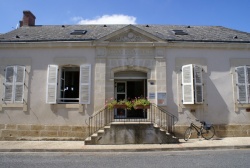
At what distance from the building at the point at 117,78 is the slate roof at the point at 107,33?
202mm

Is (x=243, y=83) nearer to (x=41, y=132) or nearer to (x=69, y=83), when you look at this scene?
(x=69, y=83)

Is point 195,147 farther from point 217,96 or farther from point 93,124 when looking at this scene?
point 93,124

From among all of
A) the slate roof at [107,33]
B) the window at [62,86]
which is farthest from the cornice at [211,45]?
the window at [62,86]

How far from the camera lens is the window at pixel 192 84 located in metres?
9.80

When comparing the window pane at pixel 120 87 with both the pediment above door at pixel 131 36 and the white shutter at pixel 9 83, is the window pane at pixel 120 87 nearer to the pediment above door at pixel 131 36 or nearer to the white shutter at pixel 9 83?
the pediment above door at pixel 131 36

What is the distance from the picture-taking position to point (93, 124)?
9.80 metres

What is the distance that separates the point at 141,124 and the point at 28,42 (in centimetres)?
691

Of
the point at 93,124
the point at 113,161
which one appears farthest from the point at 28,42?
the point at 113,161

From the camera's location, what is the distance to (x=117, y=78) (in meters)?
10.6

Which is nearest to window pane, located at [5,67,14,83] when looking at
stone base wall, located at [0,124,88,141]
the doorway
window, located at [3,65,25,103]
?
window, located at [3,65,25,103]

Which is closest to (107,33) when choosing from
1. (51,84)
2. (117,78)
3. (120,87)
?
(117,78)

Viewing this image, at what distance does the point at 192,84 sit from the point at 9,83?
8.91 metres

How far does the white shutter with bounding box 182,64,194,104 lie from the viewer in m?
9.83

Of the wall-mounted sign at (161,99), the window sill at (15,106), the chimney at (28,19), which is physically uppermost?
the chimney at (28,19)
